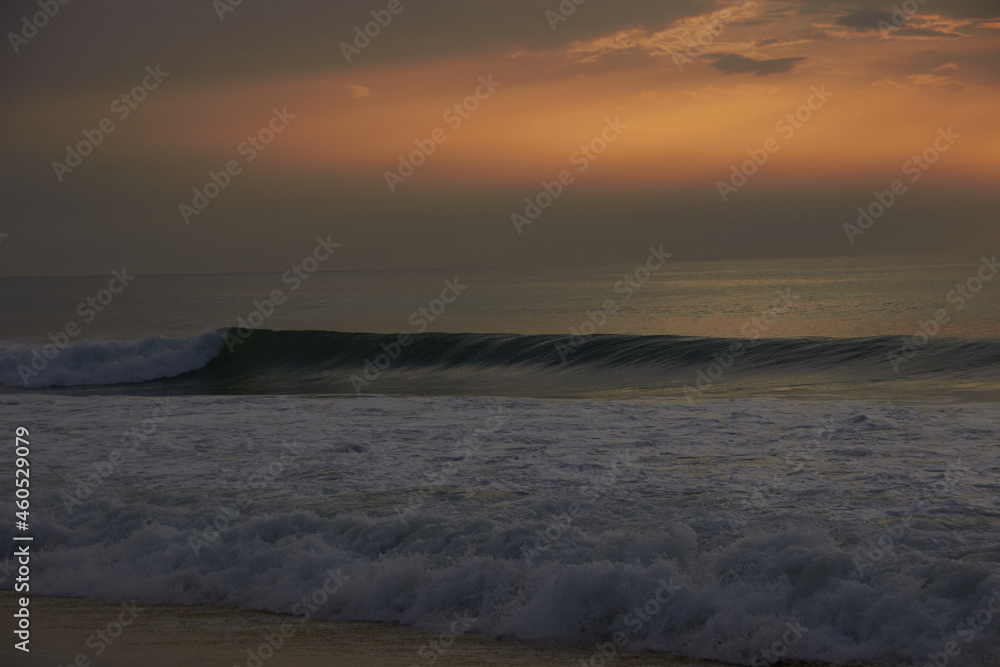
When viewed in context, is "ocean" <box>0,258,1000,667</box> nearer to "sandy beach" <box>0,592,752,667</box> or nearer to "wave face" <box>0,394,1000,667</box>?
"wave face" <box>0,394,1000,667</box>

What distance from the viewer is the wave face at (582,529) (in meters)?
5.29

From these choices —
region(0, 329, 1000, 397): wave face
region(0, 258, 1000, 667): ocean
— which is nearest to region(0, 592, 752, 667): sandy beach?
region(0, 258, 1000, 667): ocean

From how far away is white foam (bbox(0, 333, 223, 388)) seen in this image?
2452 centimetres

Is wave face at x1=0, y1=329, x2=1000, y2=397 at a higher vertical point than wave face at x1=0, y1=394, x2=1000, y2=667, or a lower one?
lower

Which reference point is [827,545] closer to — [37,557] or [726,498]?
[726,498]

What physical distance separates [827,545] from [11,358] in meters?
28.0

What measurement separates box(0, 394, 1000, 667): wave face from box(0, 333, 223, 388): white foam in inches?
572

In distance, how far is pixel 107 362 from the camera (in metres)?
25.5

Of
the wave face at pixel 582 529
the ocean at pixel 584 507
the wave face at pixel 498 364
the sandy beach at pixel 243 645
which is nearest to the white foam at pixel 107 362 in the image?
the wave face at pixel 498 364

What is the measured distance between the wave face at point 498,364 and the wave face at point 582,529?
5140 millimetres

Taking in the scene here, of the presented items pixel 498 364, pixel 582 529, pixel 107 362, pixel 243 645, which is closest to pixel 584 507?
pixel 582 529

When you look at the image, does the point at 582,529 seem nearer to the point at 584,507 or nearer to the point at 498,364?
the point at 584,507

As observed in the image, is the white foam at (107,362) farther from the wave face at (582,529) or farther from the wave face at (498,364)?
the wave face at (582,529)

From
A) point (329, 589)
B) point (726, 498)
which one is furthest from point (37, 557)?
point (726, 498)
